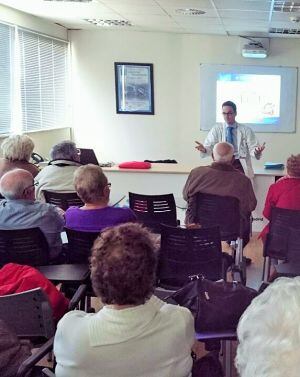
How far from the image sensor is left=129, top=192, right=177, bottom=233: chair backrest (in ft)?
12.4

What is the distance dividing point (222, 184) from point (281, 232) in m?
0.66

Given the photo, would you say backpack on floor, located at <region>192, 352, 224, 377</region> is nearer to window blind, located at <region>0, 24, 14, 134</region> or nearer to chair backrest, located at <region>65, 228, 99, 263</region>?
chair backrest, located at <region>65, 228, 99, 263</region>

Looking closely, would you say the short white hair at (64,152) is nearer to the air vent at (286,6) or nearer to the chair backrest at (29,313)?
the chair backrest at (29,313)

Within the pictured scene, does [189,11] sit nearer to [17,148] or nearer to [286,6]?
[286,6]

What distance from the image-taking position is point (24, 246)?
107 inches

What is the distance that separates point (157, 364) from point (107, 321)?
0.65ft

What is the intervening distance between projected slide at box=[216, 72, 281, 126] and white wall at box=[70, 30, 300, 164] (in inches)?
9.6

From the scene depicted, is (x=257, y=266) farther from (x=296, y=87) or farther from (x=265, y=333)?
(x=296, y=87)

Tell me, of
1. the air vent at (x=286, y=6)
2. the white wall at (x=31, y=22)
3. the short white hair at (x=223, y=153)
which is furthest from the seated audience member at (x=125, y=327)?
the white wall at (x=31, y=22)

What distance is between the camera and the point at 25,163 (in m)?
4.21

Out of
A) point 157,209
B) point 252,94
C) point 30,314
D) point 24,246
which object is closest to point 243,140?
point 252,94

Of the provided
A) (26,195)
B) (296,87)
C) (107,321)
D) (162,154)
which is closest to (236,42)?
(296,87)

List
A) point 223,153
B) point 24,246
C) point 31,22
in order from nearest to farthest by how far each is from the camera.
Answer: point 24,246
point 223,153
point 31,22

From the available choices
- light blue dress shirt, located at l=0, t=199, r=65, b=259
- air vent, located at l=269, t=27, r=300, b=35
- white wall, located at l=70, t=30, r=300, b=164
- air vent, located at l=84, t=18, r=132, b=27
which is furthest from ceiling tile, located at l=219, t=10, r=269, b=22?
light blue dress shirt, located at l=0, t=199, r=65, b=259
